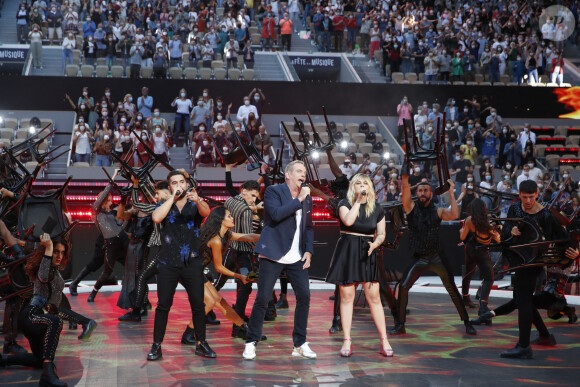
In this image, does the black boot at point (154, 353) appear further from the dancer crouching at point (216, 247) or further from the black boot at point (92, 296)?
the black boot at point (92, 296)

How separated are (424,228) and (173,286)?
301 cm

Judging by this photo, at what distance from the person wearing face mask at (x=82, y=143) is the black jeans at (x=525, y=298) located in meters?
12.5

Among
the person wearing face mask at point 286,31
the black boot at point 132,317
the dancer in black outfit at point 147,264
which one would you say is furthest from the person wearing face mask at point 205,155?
the black boot at point 132,317

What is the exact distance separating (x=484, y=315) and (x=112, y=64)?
14935mm

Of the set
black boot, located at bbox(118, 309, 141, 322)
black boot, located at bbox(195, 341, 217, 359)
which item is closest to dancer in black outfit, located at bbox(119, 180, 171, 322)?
black boot, located at bbox(118, 309, 141, 322)

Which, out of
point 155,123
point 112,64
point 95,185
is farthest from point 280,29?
point 95,185

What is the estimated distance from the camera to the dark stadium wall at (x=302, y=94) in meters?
19.7

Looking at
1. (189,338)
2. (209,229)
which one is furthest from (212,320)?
(209,229)

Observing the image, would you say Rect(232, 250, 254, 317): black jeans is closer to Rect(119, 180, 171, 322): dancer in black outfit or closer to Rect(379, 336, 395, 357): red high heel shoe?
Rect(119, 180, 171, 322): dancer in black outfit

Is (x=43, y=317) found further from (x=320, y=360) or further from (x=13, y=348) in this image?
(x=320, y=360)

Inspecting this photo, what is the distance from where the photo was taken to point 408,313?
31.9 ft

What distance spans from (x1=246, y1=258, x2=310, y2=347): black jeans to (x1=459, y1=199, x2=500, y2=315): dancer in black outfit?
115 inches

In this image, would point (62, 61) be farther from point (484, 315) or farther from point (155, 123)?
point (484, 315)

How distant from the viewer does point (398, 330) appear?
8289 millimetres
